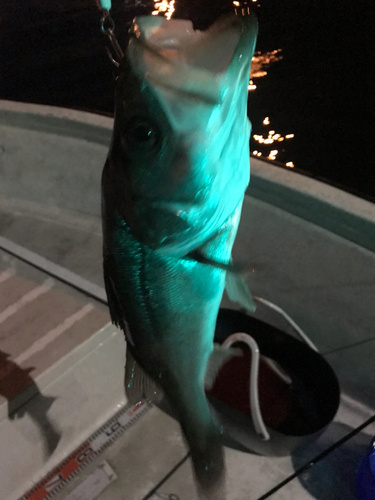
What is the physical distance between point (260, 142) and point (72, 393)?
3.04 m

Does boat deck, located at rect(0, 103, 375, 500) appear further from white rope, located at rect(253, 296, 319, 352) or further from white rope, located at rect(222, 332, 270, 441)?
white rope, located at rect(222, 332, 270, 441)

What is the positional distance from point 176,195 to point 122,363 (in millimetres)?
1063

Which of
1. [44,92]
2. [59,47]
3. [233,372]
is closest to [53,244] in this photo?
[233,372]

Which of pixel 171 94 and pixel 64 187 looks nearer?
pixel 171 94

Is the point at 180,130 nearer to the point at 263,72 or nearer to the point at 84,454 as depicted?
the point at 84,454

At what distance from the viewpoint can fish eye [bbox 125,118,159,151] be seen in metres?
0.53

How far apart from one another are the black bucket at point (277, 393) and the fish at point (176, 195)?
0.63 metres

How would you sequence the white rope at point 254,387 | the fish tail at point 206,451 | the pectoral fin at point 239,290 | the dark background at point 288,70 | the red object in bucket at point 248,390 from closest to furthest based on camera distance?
the pectoral fin at point 239,290, the fish tail at point 206,451, the white rope at point 254,387, the red object in bucket at point 248,390, the dark background at point 288,70

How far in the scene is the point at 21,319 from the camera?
4.86 feet

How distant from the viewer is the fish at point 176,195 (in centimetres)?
49

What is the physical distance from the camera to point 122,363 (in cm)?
147

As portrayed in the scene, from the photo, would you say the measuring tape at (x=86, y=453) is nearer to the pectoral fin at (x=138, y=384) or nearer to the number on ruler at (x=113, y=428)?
the number on ruler at (x=113, y=428)

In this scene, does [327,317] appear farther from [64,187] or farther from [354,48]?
[354,48]

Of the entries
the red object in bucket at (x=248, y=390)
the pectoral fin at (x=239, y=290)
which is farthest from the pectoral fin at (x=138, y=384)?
the red object in bucket at (x=248, y=390)
